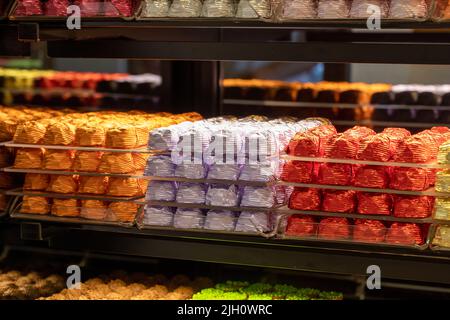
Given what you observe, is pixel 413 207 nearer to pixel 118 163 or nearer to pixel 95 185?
pixel 118 163

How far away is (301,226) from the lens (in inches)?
102

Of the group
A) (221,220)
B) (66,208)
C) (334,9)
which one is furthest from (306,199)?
(66,208)

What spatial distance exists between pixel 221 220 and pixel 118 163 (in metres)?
0.44

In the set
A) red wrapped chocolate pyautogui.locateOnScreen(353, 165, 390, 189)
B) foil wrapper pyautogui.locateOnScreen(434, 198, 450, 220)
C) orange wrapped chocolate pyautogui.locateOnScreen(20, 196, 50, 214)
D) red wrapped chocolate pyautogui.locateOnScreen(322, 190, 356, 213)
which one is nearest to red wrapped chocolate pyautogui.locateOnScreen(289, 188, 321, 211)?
red wrapped chocolate pyautogui.locateOnScreen(322, 190, 356, 213)

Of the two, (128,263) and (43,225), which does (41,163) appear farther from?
(128,263)

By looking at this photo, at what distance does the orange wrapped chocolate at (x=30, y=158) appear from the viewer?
9.67 ft

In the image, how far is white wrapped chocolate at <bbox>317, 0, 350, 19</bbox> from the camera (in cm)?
258

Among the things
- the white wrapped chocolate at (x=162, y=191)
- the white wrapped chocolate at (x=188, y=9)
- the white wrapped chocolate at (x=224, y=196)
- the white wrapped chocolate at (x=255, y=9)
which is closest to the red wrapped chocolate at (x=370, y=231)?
the white wrapped chocolate at (x=224, y=196)

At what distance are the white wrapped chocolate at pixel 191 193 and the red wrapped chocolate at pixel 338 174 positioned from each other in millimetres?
447

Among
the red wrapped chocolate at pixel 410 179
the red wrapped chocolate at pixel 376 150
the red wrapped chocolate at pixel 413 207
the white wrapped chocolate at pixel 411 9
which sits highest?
the white wrapped chocolate at pixel 411 9

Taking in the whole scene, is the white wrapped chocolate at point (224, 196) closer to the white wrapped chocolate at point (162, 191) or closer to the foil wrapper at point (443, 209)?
the white wrapped chocolate at point (162, 191)

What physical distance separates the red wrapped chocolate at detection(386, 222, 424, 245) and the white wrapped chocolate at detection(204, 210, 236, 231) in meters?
0.54
